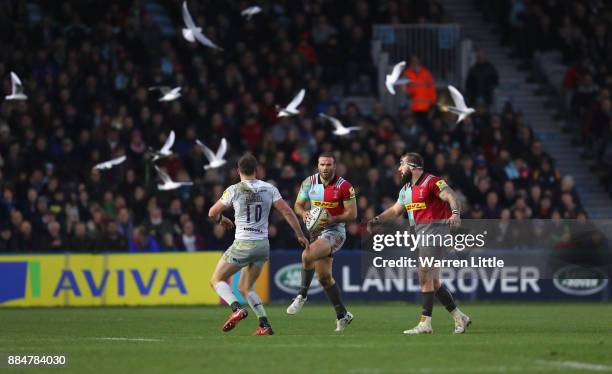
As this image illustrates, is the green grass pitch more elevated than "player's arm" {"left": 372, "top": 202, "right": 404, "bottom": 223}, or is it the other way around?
"player's arm" {"left": 372, "top": 202, "right": 404, "bottom": 223}

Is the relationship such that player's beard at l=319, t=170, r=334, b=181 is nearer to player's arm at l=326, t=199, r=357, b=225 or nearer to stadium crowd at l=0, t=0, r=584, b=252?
player's arm at l=326, t=199, r=357, b=225

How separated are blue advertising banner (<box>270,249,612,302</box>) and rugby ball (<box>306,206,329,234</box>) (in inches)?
374

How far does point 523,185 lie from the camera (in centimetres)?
3078

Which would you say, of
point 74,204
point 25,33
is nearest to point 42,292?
point 74,204

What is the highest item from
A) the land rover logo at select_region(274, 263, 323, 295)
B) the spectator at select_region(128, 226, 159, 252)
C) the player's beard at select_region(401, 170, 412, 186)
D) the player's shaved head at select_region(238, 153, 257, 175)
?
the player's shaved head at select_region(238, 153, 257, 175)

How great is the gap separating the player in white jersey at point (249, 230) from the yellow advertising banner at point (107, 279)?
10.4 metres

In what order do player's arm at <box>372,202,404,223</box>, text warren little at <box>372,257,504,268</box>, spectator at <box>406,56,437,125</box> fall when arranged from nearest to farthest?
player's arm at <box>372,202,404,223</box>, text warren little at <box>372,257,504,268</box>, spectator at <box>406,56,437,125</box>

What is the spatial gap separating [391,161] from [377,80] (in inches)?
192

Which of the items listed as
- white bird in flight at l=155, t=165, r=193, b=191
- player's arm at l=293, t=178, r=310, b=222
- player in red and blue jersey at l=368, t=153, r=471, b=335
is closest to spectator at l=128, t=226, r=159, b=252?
white bird in flight at l=155, t=165, r=193, b=191

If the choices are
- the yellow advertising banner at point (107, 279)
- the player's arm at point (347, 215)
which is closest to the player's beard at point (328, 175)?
the player's arm at point (347, 215)

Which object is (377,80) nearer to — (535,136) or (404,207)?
(535,136)

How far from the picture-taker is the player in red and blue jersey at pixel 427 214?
1678 centimetres

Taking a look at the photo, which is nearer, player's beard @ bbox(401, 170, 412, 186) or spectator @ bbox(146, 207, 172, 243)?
player's beard @ bbox(401, 170, 412, 186)

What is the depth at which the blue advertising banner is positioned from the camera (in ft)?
90.6
